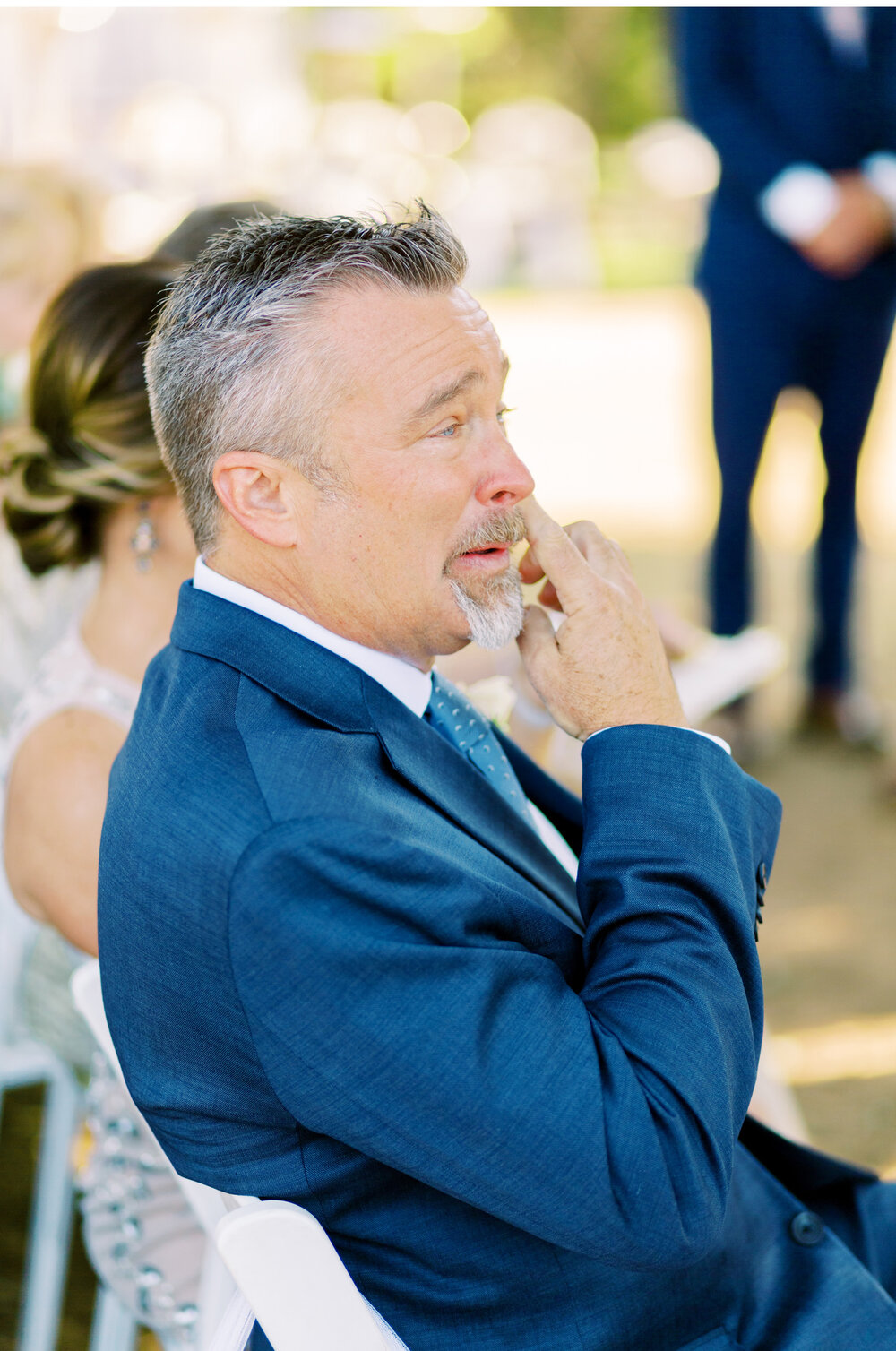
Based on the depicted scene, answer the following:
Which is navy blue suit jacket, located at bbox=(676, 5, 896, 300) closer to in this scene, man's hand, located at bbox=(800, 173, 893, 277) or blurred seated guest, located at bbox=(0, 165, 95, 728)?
man's hand, located at bbox=(800, 173, 893, 277)

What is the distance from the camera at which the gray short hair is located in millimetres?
1292

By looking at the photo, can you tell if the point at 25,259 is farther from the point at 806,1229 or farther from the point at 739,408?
the point at 806,1229

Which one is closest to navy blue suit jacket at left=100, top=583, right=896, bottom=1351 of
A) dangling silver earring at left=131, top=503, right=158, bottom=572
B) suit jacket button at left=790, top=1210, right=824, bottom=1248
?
suit jacket button at left=790, top=1210, right=824, bottom=1248

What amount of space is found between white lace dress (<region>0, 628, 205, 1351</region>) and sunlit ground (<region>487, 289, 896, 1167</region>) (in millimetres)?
1650

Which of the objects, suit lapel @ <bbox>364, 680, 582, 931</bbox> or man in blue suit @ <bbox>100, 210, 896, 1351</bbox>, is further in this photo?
suit lapel @ <bbox>364, 680, 582, 931</bbox>

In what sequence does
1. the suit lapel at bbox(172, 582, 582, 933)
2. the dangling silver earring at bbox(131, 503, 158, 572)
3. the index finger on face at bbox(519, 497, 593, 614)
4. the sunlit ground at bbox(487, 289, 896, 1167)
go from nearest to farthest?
the suit lapel at bbox(172, 582, 582, 933)
the index finger on face at bbox(519, 497, 593, 614)
the dangling silver earring at bbox(131, 503, 158, 572)
the sunlit ground at bbox(487, 289, 896, 1167)

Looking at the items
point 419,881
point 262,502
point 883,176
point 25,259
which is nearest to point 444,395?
point 262,502

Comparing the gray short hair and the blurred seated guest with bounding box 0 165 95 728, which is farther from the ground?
the gray short hair

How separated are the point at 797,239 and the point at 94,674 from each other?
324 cm

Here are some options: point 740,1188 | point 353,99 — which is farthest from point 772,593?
point 353,99

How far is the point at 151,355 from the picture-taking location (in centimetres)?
143

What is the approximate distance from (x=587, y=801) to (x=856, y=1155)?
1878 millimetres

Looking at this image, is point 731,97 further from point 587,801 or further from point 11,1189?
point 11,1189

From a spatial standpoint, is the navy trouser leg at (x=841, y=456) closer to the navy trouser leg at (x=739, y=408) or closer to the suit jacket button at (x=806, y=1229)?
the navy trouser leg at (x=739, y=408)
